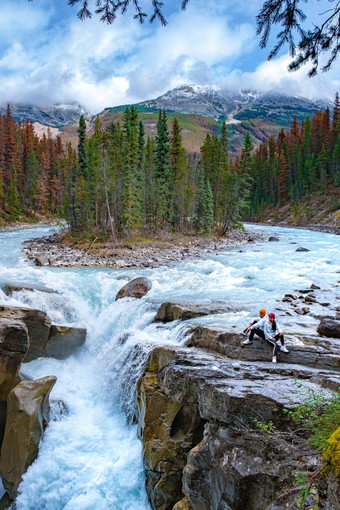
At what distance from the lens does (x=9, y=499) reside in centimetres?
772

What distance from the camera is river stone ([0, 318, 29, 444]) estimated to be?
9352 millimetres

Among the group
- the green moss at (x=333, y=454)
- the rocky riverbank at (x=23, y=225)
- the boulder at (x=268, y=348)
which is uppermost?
the rocky riverbank at (x=23, y=225)

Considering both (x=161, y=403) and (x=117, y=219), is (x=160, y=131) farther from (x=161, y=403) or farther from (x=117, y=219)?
(x=161, y=403)

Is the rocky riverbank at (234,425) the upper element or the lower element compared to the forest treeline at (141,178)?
lower

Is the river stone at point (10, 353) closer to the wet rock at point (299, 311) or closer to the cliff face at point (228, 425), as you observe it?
the cliff face at point (228, 425)

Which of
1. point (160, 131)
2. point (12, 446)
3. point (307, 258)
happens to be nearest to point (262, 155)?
point (160, 131)

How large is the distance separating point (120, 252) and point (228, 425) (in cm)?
2604

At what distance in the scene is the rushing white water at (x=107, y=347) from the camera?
7.69 metres

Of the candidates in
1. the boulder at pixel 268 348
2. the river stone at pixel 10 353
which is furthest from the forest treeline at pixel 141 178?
the boulder at pixel 268 348

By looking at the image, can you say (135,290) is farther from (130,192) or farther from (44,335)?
(130,192)

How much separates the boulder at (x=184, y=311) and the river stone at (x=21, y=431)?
5.79 metres

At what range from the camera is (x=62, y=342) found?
13141 millimetres

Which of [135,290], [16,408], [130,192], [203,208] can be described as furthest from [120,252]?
[16,408]

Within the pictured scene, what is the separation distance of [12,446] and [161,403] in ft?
13.7
